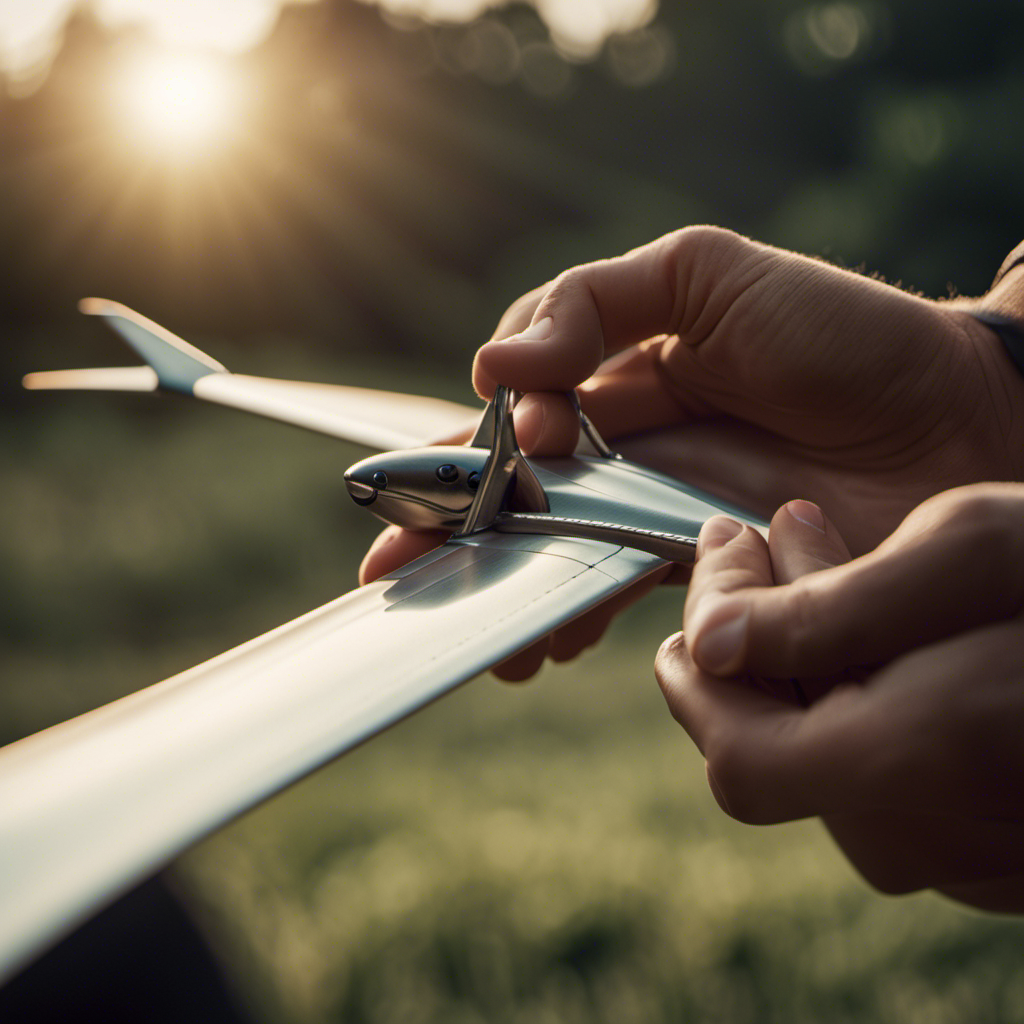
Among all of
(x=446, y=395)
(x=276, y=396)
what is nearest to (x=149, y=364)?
(x=276, y=396)

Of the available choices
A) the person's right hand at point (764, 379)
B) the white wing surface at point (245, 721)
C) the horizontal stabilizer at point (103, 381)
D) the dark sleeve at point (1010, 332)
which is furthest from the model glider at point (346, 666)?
the dark sleeve at point (1010, 332)

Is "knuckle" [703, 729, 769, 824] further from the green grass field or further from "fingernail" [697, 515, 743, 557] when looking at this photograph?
the green grass field

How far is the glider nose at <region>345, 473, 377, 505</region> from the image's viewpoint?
108 centimetres

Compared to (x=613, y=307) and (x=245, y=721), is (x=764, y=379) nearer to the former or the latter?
(x=613, y=307)

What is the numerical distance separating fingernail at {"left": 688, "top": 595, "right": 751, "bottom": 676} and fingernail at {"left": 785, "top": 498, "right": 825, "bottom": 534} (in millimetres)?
194

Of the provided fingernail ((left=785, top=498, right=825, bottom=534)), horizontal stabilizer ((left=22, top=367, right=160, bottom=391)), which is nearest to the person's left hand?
fingernail ((left=785, top=498, right=825, bottom=534))

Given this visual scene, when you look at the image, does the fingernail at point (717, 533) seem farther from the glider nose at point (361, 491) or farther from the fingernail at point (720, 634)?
the glider nose at point (361, 491)

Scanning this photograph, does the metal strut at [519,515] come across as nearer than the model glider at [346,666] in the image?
No

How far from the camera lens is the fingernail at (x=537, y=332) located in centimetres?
128

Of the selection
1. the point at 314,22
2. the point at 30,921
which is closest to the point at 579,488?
the point at 30,921

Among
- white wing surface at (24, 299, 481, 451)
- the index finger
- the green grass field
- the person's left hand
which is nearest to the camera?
the person's left hand

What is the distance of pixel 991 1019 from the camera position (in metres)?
2.22

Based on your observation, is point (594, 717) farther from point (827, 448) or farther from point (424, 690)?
point (424, 690)

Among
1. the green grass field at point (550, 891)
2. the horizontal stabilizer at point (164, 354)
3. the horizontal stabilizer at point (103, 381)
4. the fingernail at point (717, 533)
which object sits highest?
the horizontal stabilizer at point (164, 354)
